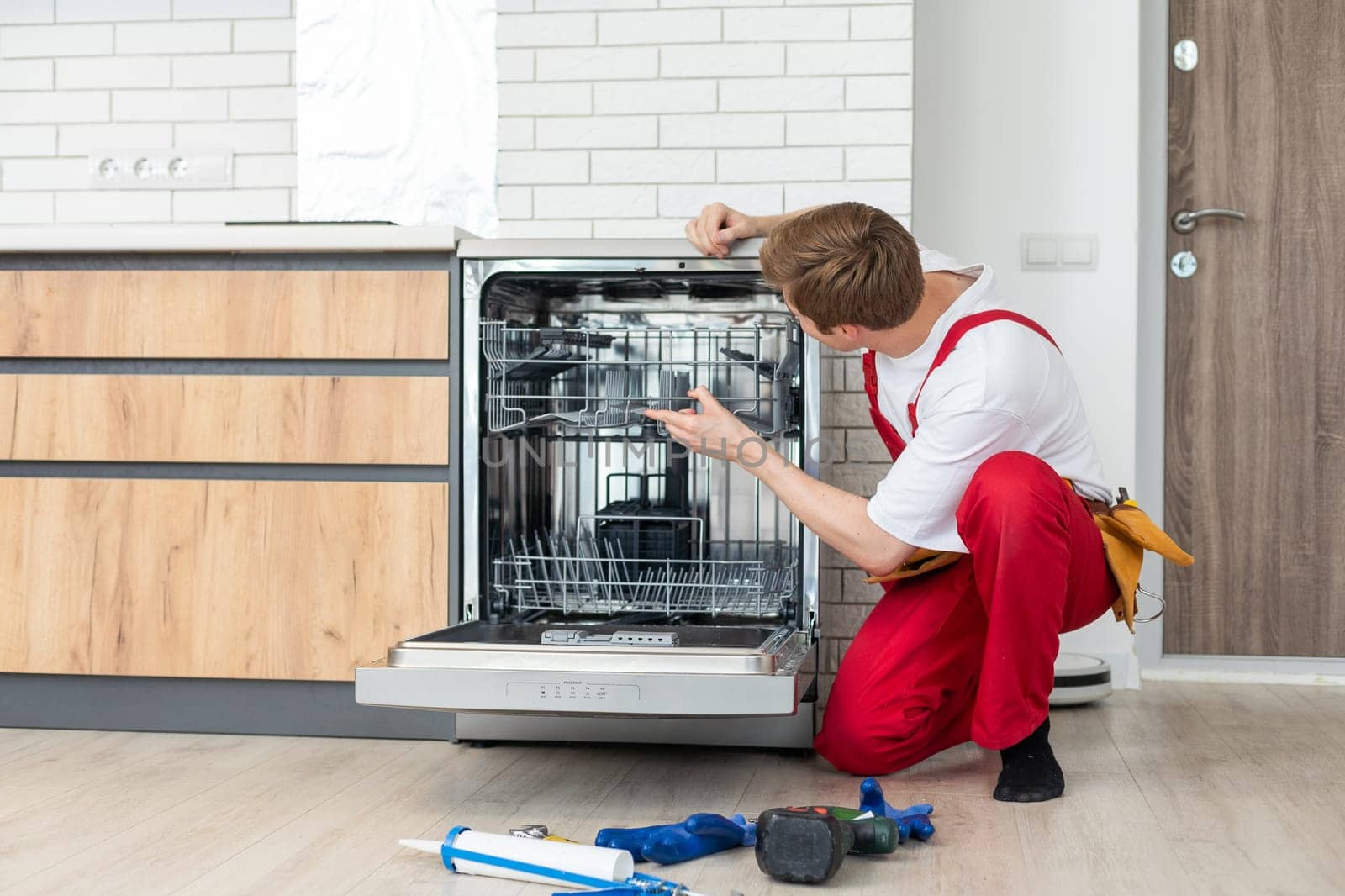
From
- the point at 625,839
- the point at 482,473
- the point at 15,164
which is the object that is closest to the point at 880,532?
the point at 625,839

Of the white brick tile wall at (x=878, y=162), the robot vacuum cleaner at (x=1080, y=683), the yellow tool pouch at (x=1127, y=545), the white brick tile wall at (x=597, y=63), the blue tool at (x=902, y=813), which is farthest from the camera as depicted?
the white brick tile wall at (x=597, y=63)

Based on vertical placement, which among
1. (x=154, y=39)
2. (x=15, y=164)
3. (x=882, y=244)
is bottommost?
(x=882, y=244)

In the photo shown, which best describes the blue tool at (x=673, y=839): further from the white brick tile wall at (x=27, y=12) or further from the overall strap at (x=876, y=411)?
the white brick tile wall at (x=27, y=12)

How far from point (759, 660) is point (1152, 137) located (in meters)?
1.98

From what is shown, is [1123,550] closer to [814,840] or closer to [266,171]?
[814,840]

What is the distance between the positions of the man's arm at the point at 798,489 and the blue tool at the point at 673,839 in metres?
0.44

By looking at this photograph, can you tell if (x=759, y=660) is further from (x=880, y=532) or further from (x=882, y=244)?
(x=882, y=244)

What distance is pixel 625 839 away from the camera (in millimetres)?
1466

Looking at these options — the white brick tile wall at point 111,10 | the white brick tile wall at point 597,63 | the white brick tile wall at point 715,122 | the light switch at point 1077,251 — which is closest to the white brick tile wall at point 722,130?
the white brick tile wall at point 715,122

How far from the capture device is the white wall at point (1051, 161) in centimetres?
278

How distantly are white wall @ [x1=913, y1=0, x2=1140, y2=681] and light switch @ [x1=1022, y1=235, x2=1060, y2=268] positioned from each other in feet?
0.07

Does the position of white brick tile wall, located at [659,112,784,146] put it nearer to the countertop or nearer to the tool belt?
the countertop

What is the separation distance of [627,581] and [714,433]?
1.69 feet

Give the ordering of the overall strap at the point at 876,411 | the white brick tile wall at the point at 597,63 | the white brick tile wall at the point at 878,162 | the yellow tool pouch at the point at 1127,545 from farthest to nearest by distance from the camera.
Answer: the white brick tile wall at the point at 597,63 < the white brick tile wall at the point at 878,162 < the overall strap at the point at 876,411 < the yellow tool pouch at the point at 1127,545
